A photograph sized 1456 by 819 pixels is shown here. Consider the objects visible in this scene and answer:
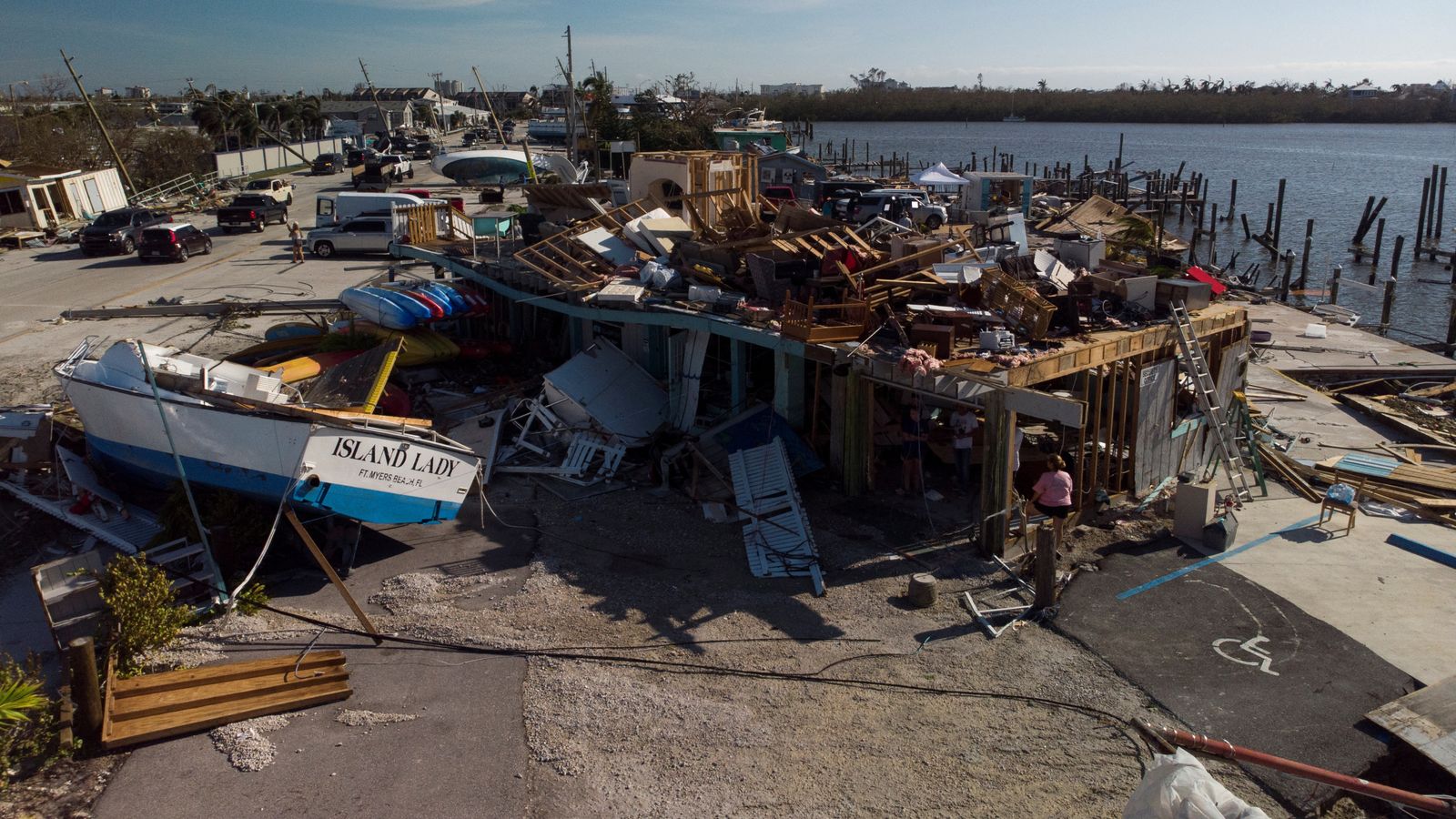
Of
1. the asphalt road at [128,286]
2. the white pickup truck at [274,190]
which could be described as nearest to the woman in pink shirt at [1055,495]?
the asphalt road at [128,286]

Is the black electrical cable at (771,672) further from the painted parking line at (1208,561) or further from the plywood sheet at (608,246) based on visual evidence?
the plywood sheet at (608,246)

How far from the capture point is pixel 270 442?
11.3m

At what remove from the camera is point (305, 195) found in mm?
50438

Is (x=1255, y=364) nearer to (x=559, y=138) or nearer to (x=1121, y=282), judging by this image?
(x=1121, y=282)

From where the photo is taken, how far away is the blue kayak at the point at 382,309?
17.6 m

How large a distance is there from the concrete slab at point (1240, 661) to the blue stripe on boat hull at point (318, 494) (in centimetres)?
746

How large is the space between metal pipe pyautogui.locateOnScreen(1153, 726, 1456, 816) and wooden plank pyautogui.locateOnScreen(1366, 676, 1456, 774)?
2.69 feet

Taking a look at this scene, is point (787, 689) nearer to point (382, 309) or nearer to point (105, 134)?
point (382, 309)

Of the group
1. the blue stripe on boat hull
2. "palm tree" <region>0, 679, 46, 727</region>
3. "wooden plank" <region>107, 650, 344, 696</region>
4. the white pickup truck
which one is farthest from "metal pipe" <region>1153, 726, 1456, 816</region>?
the white pickup truck

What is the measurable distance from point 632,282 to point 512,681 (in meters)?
8.20

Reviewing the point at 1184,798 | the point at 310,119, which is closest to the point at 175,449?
the point at 1184,798

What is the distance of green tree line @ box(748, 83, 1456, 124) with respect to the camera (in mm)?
151750

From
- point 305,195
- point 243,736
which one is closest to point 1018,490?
point 243,736

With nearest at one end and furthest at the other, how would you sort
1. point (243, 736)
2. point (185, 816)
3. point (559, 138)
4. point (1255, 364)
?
point (185, 816) < point (243, 736) < point (1255, 364) < point (559, 138)
